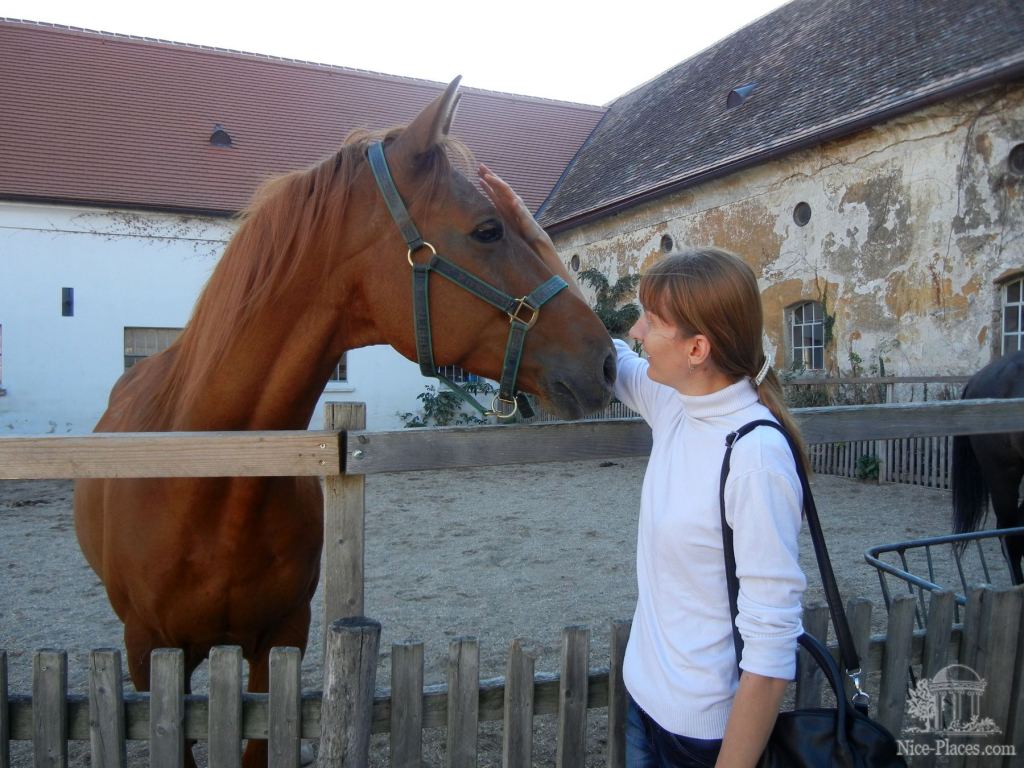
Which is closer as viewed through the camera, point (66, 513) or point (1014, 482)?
point (1014, 482)

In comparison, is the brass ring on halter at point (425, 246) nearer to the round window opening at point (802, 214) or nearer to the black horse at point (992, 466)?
the black horse at point (992, 466)

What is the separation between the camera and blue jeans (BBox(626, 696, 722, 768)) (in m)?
1.35

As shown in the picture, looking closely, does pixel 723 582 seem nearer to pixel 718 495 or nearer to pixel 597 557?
pixel 718 495

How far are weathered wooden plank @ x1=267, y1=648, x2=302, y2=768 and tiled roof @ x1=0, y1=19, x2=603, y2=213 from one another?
44.6ft

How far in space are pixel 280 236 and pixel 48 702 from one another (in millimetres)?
1319

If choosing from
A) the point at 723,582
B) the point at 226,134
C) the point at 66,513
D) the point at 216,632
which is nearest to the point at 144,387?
the point at 216,632

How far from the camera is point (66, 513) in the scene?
28.6 ft

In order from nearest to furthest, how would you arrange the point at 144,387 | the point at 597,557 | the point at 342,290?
the point at 342,290 → the point at 144,387 → the point at 597,557

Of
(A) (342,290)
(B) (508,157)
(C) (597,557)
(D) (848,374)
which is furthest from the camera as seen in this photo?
(B) (508,157)

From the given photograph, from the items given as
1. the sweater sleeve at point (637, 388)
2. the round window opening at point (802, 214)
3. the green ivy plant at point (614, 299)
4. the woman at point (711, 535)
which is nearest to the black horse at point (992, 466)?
the sweater sleeve at point (637, 388)

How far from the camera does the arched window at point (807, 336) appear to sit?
11.1 meters

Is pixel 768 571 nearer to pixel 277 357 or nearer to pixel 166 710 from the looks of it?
pixel 277 357

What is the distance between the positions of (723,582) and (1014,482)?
4.79 meters

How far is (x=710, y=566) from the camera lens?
132cm
